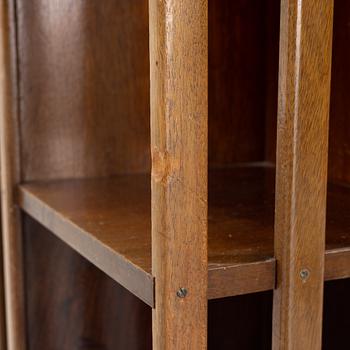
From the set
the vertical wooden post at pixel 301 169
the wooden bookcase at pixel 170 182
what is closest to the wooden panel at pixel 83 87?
the wooden bookcase at pixel 170 182

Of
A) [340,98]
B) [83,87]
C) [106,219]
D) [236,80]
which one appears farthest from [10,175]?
[340,98]

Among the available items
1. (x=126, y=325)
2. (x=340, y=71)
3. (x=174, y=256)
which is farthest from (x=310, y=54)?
(x=126, y=325)

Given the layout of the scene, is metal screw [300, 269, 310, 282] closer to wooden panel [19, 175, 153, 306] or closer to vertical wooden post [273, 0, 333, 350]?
vertical wooden post [273, 0, 333, 350]

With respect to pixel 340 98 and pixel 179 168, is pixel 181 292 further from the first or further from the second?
pixel 340 98

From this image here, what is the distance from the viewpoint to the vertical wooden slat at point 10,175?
1.21m

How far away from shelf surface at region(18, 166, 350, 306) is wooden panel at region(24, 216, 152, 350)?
0.13m

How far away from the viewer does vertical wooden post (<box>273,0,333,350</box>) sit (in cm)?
67

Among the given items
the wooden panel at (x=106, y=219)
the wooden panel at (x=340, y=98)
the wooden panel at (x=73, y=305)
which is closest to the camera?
the wooden panel at (x=106, y=219)

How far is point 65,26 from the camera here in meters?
1.24

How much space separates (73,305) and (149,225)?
0.49 metres

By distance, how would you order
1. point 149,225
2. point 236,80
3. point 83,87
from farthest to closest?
point 236,80, point 83,87, point 149,225

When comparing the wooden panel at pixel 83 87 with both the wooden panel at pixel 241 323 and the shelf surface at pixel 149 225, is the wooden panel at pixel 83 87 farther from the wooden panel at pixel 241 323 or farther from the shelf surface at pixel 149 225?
the wooden panel at pixel 241 323

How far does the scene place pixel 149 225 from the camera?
0.89 metres

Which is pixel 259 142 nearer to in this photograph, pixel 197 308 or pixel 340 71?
pixel 340 71
